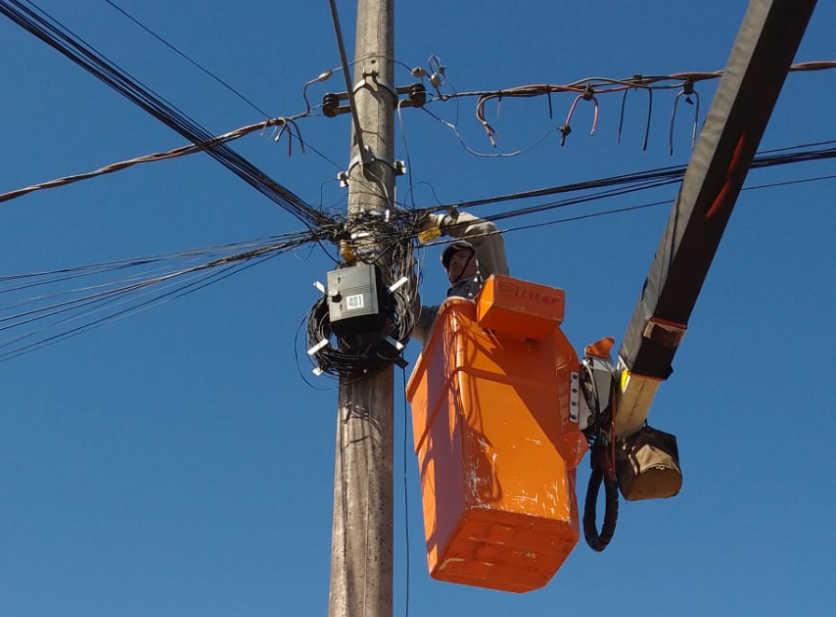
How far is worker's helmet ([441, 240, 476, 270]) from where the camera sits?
7.44 metres

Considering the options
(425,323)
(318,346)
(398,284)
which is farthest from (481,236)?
(318,346)

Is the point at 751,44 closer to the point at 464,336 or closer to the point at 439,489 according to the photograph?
the point at 464,336

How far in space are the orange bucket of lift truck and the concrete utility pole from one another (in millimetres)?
325

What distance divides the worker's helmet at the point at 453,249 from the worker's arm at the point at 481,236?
3cm

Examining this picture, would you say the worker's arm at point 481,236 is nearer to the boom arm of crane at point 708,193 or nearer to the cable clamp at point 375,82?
the cable clamp at point 375,82

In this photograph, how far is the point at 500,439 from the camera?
5891 millimetres

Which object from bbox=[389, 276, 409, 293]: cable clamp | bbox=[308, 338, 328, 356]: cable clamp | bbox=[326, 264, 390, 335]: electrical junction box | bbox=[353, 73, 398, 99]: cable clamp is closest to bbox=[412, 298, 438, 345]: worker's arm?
bbox=[389, 276, 409, 293]: cable clamp

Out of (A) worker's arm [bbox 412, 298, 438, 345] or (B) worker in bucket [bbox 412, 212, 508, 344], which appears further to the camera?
(B) worker in bucket [bbox 412, 212, 508, 344]

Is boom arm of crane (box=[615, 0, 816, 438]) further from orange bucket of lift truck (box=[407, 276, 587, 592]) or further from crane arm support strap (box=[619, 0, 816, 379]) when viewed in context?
orange bucket of lift truck (box=[407, 276, 587, 592])

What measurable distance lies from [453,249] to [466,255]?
0.28 ft

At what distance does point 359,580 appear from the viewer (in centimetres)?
543

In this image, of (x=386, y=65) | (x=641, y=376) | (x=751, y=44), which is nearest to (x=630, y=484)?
(x=641, y=376)

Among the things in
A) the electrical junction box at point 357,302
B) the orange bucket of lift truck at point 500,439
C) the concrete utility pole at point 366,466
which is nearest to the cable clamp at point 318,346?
the electrical junction box at point 357,302

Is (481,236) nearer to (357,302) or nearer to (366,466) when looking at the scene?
(357,302)
